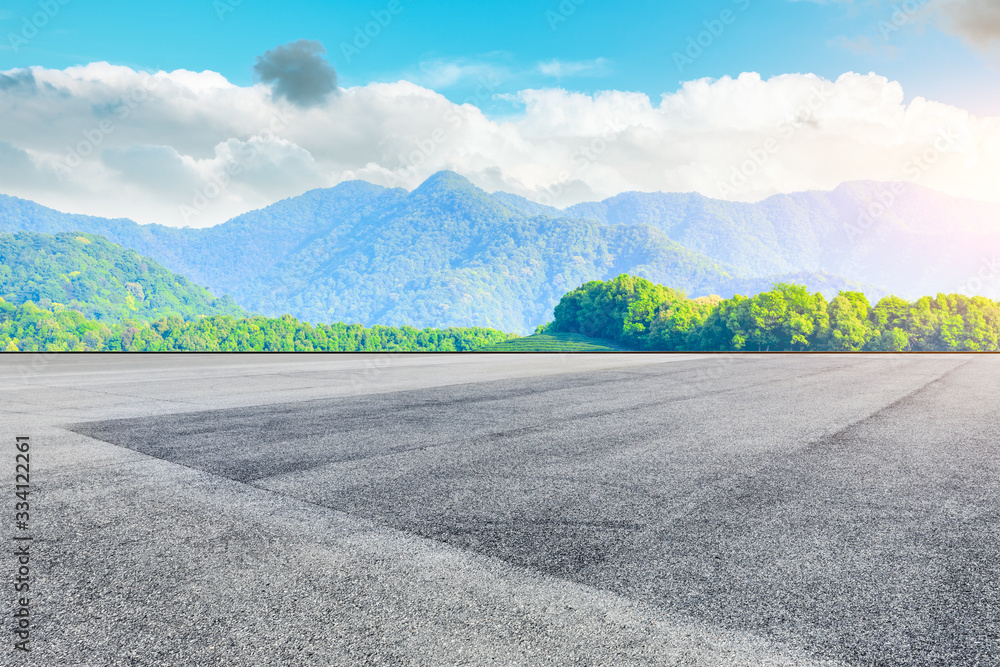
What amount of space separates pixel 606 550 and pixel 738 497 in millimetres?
1703

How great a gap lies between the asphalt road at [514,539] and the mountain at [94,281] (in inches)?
3500

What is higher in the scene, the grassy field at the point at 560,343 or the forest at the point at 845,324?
the forest at the point at 845,324

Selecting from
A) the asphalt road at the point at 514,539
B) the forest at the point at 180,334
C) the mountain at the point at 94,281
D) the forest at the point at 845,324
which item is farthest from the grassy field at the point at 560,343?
the asphalt road at the point at 514,539

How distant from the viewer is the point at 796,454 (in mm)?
6504

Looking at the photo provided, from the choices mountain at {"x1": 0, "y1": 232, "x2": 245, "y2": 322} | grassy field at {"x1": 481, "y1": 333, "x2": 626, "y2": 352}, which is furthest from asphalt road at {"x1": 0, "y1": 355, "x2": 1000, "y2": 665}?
mountain at {"x1": 0, "y1": 232, "x2": 245, "y2": 322}

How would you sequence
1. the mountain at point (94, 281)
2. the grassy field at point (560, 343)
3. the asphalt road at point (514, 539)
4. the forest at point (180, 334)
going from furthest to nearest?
the grassy field at point (560, 343) < the mountain at point (94, 281) < the forest at point (180, 334) < the asphalt road at point (514, 539)

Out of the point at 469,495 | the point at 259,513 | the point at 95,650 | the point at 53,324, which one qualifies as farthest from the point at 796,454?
the point at 53,324

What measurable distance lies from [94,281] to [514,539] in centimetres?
11306

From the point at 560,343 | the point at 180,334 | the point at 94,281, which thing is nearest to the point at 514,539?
the point at 180,334

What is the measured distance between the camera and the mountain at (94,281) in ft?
297

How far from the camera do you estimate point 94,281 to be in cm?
9744

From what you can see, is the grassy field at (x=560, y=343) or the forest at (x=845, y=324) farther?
the grassy field at (x=560, y=343)

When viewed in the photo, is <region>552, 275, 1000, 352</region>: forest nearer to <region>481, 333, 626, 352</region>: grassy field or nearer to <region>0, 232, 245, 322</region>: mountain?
<region>481, 333, 626, 352</region>: grassy field

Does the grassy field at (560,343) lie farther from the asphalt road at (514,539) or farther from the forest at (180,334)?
the asphalt road at (514,539)
